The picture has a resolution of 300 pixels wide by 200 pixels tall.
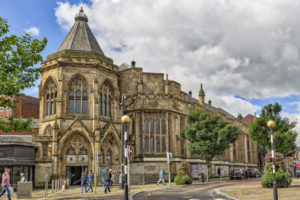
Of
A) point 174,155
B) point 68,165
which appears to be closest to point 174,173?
point 174,155

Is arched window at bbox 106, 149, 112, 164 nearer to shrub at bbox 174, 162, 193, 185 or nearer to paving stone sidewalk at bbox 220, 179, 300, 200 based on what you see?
shrub at bbox 174, 162, 193, 185

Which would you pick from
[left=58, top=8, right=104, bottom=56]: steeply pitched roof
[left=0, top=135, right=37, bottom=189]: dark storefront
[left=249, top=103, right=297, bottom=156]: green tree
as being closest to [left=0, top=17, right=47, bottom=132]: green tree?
[left=0, top=135, right=37, bottom=189]: dark storefront

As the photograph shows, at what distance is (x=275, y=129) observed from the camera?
136ft

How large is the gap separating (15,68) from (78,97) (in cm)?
1640

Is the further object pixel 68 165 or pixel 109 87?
pixel 109 87

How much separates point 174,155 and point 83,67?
14625 mm

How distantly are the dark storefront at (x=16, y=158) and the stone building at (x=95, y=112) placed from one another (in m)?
0.87

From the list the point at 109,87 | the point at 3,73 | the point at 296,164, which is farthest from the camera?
the point at 296,164

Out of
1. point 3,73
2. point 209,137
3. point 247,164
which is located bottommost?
point 247,164

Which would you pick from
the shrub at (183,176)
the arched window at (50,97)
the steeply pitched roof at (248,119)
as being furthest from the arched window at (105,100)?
the steeply pitched roof at (248,119)

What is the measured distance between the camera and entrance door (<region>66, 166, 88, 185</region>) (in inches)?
1277

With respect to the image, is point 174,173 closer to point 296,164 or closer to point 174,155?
point 174,155

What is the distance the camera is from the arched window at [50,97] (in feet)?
113

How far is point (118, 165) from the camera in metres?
34.6
